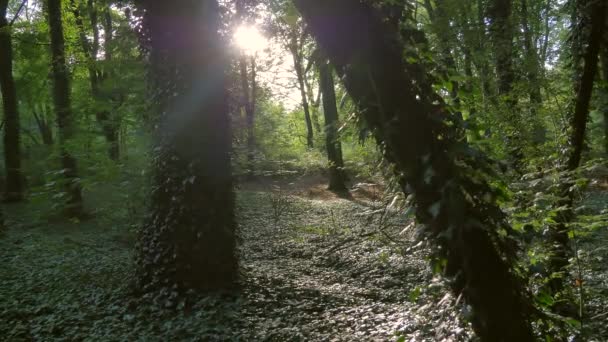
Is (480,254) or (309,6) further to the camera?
(309,6)

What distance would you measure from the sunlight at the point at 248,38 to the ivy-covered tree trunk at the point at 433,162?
14.9 feet

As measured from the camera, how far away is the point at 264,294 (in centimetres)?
558

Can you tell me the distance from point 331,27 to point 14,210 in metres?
13.5

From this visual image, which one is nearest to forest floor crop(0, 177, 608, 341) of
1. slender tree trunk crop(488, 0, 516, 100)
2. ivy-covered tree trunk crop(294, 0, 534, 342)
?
ivy-covered tree trunk crop(294, 0, 534, 342)

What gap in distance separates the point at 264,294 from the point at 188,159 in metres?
2.06

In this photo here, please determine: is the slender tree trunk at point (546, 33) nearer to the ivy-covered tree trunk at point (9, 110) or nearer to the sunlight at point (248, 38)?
the sunlight at point (248, 38)

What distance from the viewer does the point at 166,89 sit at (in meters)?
6.10

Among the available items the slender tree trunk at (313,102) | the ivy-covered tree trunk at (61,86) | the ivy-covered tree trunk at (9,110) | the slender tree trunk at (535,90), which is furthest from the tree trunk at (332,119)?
the slender tree trunk at (313,102)

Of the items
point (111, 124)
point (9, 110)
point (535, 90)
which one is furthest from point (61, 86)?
point (535, 90)

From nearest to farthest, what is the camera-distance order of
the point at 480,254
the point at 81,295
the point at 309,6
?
1. the point at 480,254
2. the point at 309,6
3. the point at 81,295

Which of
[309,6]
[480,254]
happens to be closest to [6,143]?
[309,6]

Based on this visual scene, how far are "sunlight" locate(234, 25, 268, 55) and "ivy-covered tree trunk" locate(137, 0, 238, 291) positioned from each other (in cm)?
90

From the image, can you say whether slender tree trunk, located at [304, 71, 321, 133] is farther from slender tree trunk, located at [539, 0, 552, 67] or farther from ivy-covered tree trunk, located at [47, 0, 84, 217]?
ivy-covered tree trunk, located at [47, 0, 84, 217]

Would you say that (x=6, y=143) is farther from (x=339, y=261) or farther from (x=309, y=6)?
(x=309, y=6)
